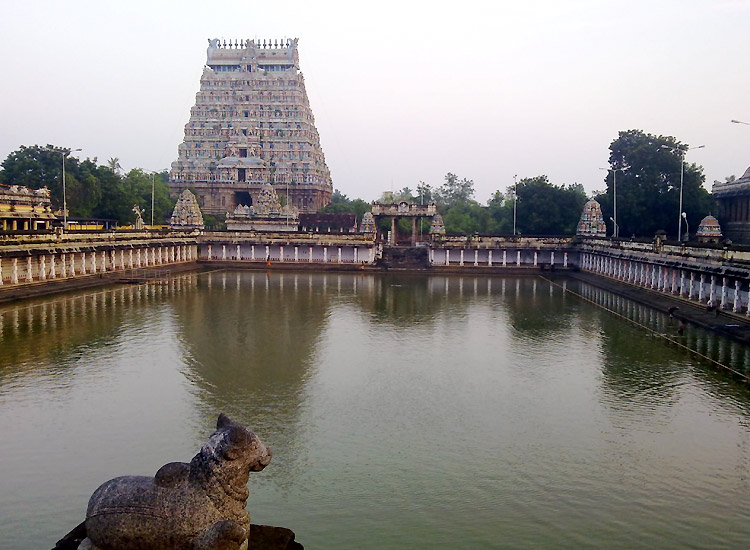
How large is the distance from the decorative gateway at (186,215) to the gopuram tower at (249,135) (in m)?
23.4

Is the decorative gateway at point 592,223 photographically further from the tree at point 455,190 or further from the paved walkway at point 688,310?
the tree at point 455,190

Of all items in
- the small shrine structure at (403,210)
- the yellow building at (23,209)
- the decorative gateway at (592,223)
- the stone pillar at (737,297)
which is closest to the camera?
the stone pillar at (737,297)

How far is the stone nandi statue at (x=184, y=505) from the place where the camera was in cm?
743

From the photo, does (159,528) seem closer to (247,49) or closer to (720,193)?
(720,193)

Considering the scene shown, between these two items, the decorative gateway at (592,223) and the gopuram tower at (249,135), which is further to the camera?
the gopuram tower at (249,135)

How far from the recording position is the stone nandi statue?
24.4ft

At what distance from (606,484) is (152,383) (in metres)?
12.8

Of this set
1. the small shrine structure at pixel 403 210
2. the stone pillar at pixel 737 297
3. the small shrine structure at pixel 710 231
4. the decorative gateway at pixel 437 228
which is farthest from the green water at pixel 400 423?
the small shrine structure at pixel 403 210

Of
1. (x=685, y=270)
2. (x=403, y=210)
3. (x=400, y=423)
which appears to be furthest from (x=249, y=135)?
(x=400, y=423)

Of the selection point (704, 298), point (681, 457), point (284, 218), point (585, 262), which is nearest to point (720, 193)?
point (585, 262)

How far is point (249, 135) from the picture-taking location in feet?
331

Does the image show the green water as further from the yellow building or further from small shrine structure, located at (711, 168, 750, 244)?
small shrine structure, located at (711, 168, 750, 244)

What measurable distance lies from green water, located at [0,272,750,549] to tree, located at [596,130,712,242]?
39.5 m

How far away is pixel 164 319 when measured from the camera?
1280 inches
